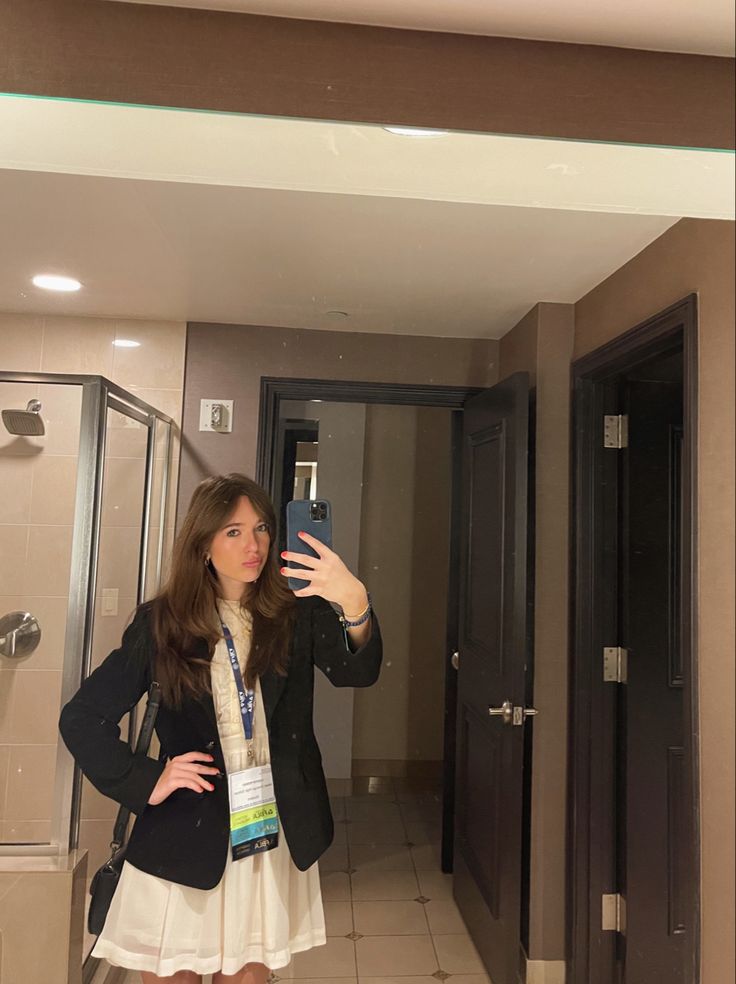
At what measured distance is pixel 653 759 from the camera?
3.11 ft

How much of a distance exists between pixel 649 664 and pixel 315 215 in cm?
88

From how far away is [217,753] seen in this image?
540 millimetres

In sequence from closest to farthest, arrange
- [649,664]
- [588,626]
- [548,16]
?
1. [548,16]
2. [588,626]
3. [649,664]

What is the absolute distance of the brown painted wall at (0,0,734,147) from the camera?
441 millimetres

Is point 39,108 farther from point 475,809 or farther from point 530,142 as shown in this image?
point 475,809

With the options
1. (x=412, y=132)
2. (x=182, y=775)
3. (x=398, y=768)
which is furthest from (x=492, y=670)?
(x=412, y=132)

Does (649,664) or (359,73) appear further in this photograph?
(649,664)

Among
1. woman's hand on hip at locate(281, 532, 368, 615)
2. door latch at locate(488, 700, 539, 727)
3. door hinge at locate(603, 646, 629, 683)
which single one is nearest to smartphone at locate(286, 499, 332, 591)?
woman's hand on hip at locate(281, 532, 368, 615)

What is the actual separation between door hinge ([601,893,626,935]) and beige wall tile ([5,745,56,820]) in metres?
0.77

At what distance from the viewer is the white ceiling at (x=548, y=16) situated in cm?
42

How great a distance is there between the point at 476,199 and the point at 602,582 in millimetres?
535

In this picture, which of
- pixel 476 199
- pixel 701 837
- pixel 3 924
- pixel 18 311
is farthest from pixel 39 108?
pixel 701 837

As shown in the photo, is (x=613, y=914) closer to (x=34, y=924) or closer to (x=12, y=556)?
(x=34, y=924)

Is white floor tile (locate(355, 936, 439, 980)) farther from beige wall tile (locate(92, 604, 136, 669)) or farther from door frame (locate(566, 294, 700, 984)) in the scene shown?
beige wall tile (locate(92, 604, 136, 669))
